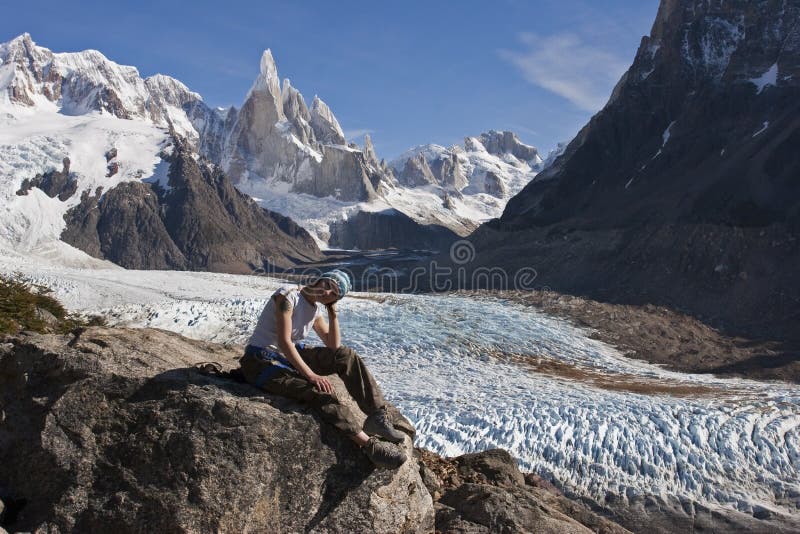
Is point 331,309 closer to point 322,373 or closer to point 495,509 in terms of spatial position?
point 322,373

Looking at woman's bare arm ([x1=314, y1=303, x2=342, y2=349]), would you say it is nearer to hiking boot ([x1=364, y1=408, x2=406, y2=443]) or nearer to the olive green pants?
the olive green pants

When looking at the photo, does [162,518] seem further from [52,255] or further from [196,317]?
[52,255]

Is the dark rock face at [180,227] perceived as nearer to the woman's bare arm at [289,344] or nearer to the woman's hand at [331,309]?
the woman's hand at [331,309]

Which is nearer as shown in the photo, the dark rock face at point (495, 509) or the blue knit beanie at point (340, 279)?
the blue knit beanie at point (340, 279)

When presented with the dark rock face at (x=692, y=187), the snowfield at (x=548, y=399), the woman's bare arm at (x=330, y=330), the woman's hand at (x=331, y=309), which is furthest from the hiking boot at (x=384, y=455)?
the dark rock face at (x=692, y=187)

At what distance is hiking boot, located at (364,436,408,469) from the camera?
21.3 feet

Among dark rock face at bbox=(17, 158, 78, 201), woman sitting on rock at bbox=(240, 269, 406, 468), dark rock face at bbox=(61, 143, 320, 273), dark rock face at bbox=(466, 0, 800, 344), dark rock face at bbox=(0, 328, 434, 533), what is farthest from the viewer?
dark rock face at bbox=(61, 143, 320, 273)

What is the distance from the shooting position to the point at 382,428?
677 centimetres

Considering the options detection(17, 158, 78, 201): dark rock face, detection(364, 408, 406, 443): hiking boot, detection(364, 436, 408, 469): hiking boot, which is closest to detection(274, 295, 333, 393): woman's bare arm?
detection(364, 408, 406, 443): hiking boot

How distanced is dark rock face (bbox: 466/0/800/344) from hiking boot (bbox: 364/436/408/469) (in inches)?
1430

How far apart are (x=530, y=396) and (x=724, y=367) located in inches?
577

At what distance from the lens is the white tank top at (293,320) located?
7246 millimetres

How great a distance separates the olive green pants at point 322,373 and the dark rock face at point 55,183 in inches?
6389

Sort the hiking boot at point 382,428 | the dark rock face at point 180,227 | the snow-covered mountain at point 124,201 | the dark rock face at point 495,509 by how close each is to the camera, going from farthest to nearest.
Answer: the dark rock face at point 180,227 < the snow-covered mountain at point 124,201 < the dark rock face at point 495,509 < the hiking boot at point 382,428
